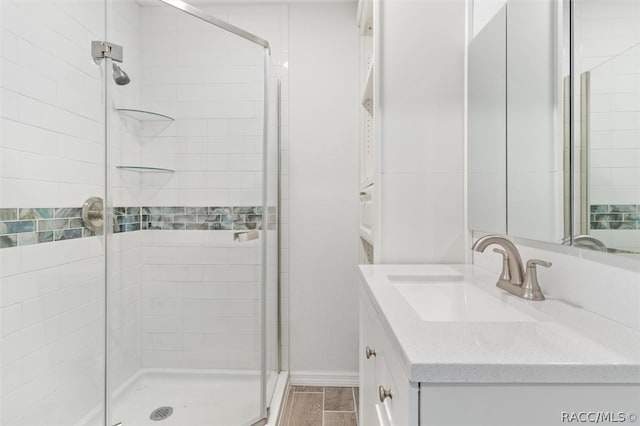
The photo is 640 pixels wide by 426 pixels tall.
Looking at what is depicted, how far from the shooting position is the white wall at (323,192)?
6.96 ft

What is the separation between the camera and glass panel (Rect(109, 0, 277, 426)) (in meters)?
1.38

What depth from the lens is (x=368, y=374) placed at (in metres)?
1.16

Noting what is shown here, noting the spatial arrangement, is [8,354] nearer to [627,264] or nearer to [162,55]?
[162,55]

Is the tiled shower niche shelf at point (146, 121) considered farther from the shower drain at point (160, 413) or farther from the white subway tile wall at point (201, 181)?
the shower drain at point (160, 413)

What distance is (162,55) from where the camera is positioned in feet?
4.76

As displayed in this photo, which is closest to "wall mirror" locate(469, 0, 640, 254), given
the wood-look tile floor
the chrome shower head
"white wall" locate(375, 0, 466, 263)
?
"white wall" locate(375, 0, 466, 263)

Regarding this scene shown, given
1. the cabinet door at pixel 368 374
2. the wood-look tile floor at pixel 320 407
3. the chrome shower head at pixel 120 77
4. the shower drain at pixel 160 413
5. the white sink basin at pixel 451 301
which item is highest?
the chrome shower head at pixel 120 77

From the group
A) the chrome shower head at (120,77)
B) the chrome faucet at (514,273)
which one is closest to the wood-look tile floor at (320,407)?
the chrome faucet at (514,273)

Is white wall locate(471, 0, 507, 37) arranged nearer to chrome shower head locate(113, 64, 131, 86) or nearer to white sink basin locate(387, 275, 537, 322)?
white sink basin locate(387, 275, 537, 322)

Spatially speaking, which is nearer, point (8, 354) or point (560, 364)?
point (560, 364)

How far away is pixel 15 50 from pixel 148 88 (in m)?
0.41

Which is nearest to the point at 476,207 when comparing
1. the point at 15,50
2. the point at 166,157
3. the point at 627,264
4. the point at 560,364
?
the point at 627,264

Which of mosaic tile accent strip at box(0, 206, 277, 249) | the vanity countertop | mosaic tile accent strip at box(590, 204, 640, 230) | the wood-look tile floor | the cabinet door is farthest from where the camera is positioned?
the wood-look tile floor

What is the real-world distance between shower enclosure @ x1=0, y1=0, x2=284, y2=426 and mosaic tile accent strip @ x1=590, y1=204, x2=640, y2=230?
1358mm
